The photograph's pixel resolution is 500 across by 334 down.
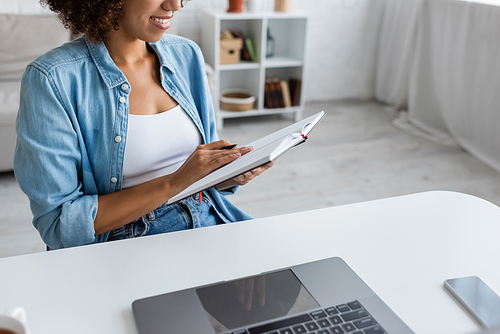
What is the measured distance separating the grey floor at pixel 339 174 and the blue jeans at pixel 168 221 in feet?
3.56

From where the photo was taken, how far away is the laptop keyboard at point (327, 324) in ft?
1.94

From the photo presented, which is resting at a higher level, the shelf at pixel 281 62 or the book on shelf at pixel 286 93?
the shelf at pixel 281 62

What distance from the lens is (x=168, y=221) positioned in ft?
3.34

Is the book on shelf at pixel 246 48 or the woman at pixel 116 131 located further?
the book on shelf at pixel 246 48

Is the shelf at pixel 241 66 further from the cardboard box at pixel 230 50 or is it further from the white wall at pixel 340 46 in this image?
the white wall at pixel 340 46

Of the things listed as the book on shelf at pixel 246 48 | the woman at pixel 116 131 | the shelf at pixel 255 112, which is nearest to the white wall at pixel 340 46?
the book on shelf at pixel 246 48

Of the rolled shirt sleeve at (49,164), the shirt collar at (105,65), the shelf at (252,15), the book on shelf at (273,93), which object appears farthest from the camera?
the book on shelf at (273,93)

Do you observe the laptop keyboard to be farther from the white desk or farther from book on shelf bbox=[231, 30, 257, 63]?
book on shelf bbox=[231, 30, 257, 63]

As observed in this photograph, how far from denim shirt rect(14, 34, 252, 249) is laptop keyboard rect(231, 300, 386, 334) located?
1.43 feet

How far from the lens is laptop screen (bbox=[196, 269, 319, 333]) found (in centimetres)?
61

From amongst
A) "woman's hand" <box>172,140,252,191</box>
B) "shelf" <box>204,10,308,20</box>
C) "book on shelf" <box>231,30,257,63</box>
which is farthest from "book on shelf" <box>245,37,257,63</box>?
"woman's hand" <box>172,140,252,191</box>

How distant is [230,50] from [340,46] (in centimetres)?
112

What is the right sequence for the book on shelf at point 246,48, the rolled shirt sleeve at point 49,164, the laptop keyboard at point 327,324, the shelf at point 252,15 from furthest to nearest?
1. the book on shelf at point 246,48
2. the shelf at point 252,15
3. the rolled shirt sleeve at point 49,164
4. the laptop keyboard at point 327,324

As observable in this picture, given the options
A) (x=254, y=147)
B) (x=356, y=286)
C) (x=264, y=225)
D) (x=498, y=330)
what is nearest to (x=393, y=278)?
(x=356, y=286)
